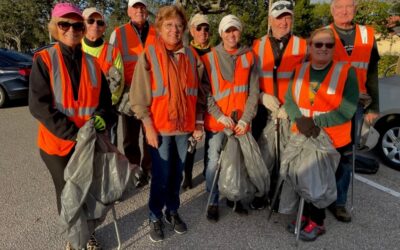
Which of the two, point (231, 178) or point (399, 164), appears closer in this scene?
point (231, 178)

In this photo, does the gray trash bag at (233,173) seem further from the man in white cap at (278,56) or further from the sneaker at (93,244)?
the sneaker at (93,244)

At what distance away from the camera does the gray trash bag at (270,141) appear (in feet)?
10.0

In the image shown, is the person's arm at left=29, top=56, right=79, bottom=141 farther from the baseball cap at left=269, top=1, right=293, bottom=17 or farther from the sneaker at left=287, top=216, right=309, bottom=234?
the sneaker at left=287, top=216, right=309, bottom=234

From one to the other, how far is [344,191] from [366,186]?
1002 mm

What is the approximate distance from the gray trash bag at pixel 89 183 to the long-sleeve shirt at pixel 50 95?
0.12 m

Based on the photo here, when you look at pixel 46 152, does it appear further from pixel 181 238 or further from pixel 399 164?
pixel 399 164

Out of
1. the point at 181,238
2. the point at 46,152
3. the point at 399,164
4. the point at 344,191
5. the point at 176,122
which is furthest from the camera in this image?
the point at 399,164

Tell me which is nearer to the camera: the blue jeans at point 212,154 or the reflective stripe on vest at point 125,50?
the blue jeans at point 212,154

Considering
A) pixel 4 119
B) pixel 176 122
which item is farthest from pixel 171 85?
pixel 4 119

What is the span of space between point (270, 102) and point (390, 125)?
102 inches

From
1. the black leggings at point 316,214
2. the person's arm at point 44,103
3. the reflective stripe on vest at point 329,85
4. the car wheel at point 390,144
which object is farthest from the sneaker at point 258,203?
the car wheel at point 390,144

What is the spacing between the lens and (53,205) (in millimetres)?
3555

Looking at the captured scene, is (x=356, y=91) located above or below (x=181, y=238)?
above

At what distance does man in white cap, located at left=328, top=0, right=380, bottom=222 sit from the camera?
3059 millimetres
